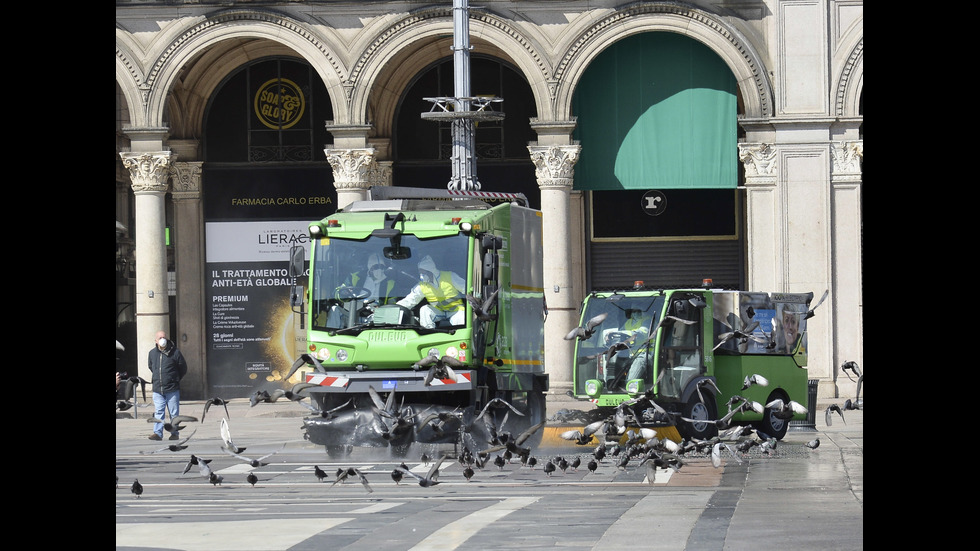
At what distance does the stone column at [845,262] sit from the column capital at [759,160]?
1.18 m

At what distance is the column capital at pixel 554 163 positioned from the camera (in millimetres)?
28891

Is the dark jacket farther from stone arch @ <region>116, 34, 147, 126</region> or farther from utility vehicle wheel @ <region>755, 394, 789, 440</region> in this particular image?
utility vehicle wheel @ <region>755, 394, 789, 440</region>

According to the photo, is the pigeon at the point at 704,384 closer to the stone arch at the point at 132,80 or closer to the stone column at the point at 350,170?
the stone column at the point at 350,170

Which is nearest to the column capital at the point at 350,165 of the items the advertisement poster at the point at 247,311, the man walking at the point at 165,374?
the advertisement poster at the point at 247,311

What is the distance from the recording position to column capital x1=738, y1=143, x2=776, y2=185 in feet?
94.9

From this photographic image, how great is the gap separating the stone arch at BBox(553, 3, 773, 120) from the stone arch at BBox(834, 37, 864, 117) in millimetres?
1333

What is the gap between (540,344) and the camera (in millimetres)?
22141

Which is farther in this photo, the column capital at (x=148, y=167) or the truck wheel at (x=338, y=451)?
the column capital at (x=148, y=167)

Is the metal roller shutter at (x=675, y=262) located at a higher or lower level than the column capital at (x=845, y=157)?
lower

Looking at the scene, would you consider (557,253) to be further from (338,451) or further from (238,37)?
(338,451)

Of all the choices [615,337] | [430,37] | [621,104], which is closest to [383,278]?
[615,337]
